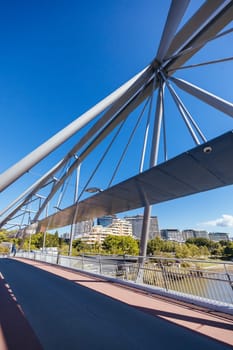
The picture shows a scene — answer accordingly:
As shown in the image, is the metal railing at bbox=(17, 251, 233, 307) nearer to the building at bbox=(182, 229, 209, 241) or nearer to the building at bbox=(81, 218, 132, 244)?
the building at bbox=(81, 218, 132, 244)

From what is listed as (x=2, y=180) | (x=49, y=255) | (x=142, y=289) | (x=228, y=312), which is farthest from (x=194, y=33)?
(x=49, y=255)

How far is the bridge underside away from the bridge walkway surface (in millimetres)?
4034

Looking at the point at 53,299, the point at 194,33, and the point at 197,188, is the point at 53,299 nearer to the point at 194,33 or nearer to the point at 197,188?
the point at 197,188

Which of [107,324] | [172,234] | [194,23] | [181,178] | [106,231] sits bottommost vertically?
[107,324]

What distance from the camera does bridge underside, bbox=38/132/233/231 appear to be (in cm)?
516

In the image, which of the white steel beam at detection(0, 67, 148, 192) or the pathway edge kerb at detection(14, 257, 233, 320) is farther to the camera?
the white steel beam at detection(0, 67, 148, 192)

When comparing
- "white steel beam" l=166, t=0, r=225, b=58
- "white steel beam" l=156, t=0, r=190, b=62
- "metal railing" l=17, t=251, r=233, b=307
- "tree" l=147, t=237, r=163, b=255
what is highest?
"white steel beam" l=166, t=0, r=225, b=58

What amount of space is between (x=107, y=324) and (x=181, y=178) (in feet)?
16.3

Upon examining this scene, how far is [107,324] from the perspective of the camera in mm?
4074

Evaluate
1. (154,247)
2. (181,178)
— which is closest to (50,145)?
(181,178)

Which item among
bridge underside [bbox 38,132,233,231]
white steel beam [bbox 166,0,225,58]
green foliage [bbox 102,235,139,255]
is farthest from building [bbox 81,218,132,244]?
white steel beam [bbox 166,0,225,58]

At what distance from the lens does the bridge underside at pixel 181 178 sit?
16.9ft

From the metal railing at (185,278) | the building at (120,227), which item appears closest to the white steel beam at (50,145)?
the metal railing at (185,278)

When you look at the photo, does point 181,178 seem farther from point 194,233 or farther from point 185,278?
point 194,233
